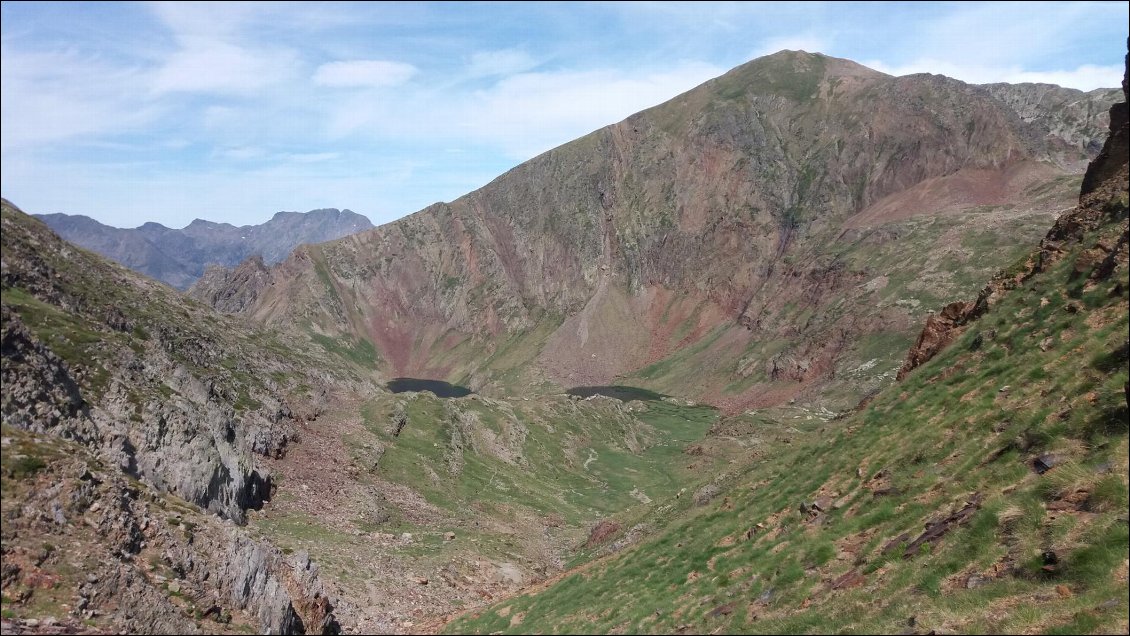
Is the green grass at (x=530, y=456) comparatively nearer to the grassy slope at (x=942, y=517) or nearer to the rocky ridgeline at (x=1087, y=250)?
the rocky ridgeline at (x=1087, y=250)

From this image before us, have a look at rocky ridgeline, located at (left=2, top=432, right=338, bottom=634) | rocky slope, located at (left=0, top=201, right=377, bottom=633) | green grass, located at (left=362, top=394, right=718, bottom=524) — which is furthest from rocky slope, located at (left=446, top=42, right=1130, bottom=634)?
green grass, located at (left=362, top=394, right=718, bottom=524)

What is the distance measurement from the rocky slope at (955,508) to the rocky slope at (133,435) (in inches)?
562

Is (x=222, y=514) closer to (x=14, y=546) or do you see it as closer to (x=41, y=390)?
(x=41, y=390)

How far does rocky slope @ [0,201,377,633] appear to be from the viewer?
77.6 ft

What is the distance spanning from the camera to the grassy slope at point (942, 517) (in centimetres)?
1359

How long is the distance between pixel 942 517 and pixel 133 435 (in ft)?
145

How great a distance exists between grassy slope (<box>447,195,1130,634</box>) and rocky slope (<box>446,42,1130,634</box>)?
0.21 ft

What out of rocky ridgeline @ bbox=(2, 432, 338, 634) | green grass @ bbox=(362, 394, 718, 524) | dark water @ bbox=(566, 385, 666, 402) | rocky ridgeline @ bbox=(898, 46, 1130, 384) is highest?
rocky ridgeline @ bbox=(898, 46, 1130, 384)

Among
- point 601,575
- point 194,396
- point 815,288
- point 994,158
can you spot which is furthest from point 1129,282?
point 994,158

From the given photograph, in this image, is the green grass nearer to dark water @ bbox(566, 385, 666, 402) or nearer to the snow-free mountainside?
the snow-free mountainside

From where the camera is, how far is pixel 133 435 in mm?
40656

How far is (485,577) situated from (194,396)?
1167 inches

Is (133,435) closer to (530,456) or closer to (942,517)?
(942,517)

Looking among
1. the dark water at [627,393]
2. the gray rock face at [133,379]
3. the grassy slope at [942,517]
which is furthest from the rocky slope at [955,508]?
Answer: the dark water at [627,393]
